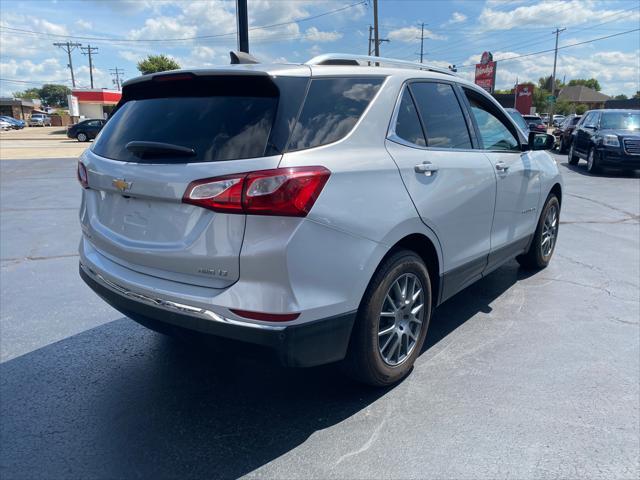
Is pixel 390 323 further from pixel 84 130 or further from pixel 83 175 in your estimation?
pixel 84 130

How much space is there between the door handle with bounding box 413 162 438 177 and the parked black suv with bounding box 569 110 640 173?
1314 cm

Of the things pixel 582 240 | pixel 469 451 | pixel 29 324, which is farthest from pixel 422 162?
pixel 582 240

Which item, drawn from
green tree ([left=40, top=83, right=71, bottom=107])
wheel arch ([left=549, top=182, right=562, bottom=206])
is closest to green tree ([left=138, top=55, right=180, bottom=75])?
wheel arch ([left=549, top=182, right=562, bottom=206])

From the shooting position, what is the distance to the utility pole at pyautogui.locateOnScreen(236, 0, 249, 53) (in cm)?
754

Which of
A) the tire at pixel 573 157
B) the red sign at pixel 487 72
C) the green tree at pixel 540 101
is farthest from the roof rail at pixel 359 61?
the green tree at pixel 540 101

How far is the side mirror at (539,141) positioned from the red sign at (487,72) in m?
39.7

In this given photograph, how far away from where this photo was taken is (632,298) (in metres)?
4.73

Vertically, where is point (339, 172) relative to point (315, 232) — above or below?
above

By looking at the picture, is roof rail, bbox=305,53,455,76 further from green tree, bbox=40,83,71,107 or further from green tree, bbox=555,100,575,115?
green tree, bbox=40,83,71,107

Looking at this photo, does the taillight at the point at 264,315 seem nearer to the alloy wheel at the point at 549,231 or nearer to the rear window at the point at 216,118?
the rear window at the point at 216,118

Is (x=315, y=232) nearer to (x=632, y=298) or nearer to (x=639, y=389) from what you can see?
(x=639, y=389)

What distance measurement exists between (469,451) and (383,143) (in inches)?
67.2

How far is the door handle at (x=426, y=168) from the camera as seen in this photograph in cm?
302

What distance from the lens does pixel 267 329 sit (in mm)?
2295
